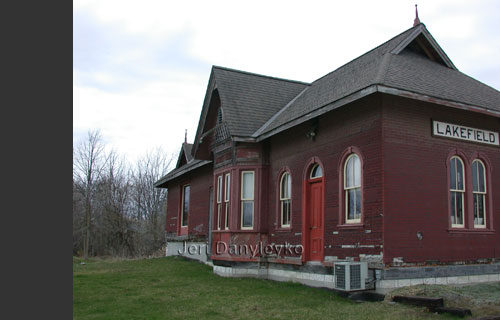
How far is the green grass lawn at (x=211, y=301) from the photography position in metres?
8.96

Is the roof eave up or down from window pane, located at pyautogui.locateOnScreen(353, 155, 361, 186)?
up

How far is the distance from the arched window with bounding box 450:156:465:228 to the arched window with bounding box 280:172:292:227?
15.3 ft

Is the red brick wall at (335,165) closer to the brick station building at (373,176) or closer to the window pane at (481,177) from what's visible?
the brick station building at (373,176)

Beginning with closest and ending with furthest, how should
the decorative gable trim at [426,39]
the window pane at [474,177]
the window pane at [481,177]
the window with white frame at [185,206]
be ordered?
the window pane at [474,177] → the window pane at [481,177] → the decorative gable trim at [426,39] → the window with white frame at [185,206]

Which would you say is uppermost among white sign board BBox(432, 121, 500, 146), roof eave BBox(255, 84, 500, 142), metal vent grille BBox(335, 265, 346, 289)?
roof eave BBox(255, 84, 500, 142)

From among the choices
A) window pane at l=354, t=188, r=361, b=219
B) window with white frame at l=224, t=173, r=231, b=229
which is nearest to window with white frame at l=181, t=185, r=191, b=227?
window with white frame at l=224, t=173, r=231, b=229

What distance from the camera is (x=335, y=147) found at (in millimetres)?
12398

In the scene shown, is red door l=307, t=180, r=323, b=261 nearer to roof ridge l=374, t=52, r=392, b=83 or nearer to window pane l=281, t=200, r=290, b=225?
window pane l=281, t=200, r=290, b=225

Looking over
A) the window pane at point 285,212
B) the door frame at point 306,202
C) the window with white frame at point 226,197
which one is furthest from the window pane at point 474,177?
the window with white frame at point 226,197

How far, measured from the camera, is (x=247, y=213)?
1570 cm

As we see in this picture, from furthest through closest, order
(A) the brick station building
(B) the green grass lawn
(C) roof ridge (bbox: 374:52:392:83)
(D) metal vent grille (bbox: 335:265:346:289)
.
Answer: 1. (C) roof ridge (bbox: 374:52:392:83)
2. (A) the brick station building
3. (D) metal vent grille (bbox: 335:265:346:289)
4. (B) the green grass lawn

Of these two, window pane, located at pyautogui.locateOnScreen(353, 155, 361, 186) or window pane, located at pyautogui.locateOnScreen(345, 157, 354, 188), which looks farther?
window pane, located at pyautogui.locateOnScreen(345, 157, 354, 188)

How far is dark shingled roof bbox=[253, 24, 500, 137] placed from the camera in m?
11.4

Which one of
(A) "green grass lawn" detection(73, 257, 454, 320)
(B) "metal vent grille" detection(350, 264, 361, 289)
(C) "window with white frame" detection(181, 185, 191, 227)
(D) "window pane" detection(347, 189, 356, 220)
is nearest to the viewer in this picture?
(A) "green grass lawn" detection(73, 257, 454, 320)
